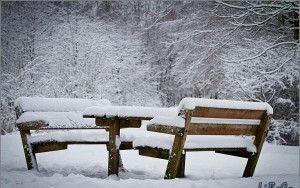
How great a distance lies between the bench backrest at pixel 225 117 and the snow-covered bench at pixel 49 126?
0.96 meters

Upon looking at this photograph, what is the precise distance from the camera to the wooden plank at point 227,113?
10.9ft

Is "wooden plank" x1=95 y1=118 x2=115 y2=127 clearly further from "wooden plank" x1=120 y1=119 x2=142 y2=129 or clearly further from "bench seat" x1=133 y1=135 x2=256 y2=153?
"bench seat" x1=133 y1=135 x2=256 y2=153

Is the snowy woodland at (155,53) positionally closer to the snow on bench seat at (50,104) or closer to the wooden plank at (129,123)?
the snow on bench seat at (50,104)

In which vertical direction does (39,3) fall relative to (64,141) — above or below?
above

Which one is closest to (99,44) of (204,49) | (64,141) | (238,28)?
(204,49)

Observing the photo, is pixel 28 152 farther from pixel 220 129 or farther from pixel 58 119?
pixel 220 129

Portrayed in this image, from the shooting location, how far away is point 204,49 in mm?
10969

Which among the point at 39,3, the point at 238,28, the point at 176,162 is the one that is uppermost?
the point at 39,3

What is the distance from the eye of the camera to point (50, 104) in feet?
15.3

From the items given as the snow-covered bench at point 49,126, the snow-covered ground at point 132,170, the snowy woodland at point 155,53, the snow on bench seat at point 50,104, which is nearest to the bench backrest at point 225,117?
the snow-covered ground at point 132,170

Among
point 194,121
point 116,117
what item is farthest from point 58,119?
point 194,121

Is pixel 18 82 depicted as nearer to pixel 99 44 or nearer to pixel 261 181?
pixel 99 44

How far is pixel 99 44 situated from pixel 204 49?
7320 mm

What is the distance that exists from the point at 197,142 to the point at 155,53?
14.3 meters
